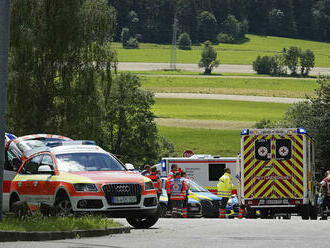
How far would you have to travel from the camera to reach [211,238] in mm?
14617

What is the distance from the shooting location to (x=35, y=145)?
22.7 meters

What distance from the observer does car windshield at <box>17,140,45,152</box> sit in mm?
21969

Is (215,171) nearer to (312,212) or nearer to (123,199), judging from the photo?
(312,212)

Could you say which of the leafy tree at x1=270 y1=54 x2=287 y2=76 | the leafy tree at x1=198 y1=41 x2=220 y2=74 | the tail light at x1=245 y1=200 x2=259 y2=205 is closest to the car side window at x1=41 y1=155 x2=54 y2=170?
the tail light at x1=245 y1=200 x2=259 y2=205

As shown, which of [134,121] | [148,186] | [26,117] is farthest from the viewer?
[134,121]

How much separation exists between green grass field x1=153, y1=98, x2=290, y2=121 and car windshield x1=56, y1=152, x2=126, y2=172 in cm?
9394

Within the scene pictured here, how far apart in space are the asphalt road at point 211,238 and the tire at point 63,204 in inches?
50.5

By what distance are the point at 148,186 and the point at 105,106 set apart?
989 inches

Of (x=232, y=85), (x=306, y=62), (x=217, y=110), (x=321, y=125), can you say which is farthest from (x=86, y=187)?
(x=306, y=62)

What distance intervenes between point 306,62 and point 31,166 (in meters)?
171

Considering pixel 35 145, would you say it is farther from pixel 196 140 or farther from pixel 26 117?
pixel 196 140

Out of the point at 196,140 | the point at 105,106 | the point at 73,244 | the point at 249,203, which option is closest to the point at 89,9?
the point at 105,106

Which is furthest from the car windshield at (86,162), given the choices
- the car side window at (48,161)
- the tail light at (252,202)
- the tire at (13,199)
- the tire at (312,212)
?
the tire at (312,212)

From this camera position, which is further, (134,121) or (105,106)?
(134,121)
